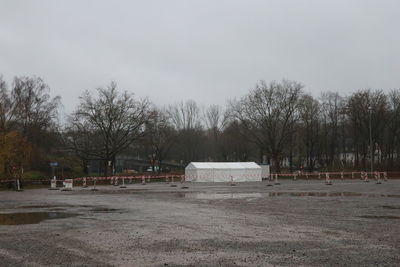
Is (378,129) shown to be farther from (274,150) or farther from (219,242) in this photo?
(219,242)

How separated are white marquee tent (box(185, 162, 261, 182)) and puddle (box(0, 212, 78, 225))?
44169 mm

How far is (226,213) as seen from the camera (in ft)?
61.8

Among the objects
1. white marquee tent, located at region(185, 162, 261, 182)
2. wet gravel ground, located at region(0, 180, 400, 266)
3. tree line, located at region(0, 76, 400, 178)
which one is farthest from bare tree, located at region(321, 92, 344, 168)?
wet gravel ground, located at region(0, 180, 400, 266)

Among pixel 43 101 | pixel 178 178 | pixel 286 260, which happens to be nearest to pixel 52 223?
pixel 286 260

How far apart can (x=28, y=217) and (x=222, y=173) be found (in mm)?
46522

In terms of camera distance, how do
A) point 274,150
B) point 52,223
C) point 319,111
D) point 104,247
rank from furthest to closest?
1. point 319,111
2. point 274,150
3. point 52,223
4. point 104,247

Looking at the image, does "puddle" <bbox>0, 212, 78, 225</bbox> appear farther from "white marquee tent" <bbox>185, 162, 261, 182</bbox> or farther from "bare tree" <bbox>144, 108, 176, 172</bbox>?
"bare tree" <bbox>144, 108, 176, 172</bbox>

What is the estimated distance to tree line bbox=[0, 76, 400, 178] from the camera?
63.2 m

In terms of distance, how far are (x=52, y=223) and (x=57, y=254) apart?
634cm

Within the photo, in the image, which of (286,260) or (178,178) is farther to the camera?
(178,178)

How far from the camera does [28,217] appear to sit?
1848 cm

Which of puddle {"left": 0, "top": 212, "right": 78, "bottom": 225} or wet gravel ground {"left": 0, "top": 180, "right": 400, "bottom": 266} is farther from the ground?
wet gravel ground {"left": 0, "top": 180, "right": 400, "bottom": 266}

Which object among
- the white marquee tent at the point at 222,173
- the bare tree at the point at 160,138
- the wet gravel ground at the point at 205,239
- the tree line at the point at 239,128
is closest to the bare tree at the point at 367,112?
the tree line at the point at 239,128

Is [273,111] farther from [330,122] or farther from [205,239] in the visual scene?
[205,239]
